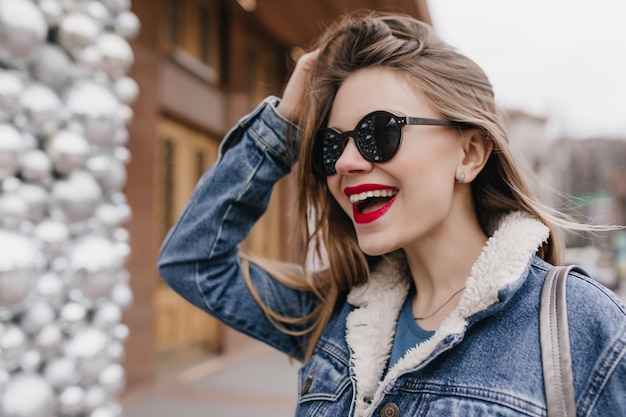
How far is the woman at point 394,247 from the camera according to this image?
0.97 m

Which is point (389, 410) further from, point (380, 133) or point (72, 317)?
point (72, 317)

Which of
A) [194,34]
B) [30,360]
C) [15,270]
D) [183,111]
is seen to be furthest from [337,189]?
[194,34]

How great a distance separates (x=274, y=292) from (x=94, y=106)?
1.62 m

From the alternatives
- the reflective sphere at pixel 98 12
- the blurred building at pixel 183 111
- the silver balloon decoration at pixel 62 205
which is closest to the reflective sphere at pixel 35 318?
the silver balloon decoration at pixel 62 205

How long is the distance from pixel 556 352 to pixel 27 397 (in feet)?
6.45

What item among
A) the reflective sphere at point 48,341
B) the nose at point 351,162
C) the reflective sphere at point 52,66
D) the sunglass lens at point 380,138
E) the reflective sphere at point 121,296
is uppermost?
the reflective sphere at point 52,66

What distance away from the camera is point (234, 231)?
1419 millimetres

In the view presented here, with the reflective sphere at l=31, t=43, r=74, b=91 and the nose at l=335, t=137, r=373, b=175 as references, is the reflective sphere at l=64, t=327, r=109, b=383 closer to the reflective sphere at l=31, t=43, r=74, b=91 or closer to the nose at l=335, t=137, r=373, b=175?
the reflective sphere at l=31, t=43, r=74, b=91

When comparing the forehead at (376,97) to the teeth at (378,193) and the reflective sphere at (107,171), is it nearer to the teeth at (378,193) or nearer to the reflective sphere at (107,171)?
the teeth at (378,193)

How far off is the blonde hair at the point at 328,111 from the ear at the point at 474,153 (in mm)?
21

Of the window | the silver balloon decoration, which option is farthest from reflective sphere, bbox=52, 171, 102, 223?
the window

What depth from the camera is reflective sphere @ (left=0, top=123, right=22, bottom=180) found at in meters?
1.98

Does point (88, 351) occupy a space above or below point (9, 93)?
below

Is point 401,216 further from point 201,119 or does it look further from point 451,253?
point 201,119
